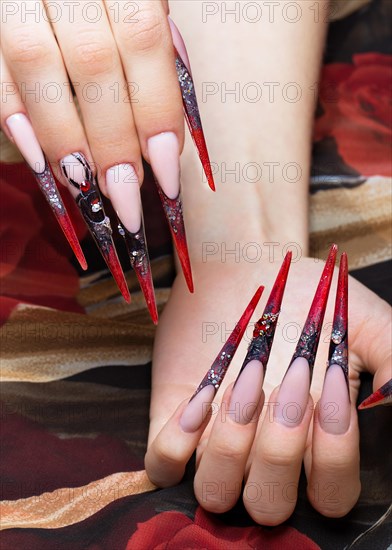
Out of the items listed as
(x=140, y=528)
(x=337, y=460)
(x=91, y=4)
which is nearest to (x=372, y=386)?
(x=337, y=460)

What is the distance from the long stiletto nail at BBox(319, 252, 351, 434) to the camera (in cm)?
47

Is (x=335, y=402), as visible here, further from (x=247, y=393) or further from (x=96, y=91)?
(x=96, y=91)

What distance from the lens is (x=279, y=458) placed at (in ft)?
1.55

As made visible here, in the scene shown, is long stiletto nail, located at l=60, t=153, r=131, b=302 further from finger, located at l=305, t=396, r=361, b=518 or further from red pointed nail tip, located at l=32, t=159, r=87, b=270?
finger, located at l=305, t=396, r=361, b=518

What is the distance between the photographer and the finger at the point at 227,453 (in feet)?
1.56

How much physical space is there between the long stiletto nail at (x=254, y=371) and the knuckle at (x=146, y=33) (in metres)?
0.15

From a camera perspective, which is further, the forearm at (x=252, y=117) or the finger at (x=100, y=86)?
the forearm at (x=252, y=117)

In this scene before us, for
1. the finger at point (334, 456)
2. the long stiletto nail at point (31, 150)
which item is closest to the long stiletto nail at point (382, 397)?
the finger at point (334, 456)

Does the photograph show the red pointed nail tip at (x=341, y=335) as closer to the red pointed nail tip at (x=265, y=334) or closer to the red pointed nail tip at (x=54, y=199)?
the red pointed nail tip at (x=265, y=334)

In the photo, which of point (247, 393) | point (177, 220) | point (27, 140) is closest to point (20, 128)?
point (27, 140)

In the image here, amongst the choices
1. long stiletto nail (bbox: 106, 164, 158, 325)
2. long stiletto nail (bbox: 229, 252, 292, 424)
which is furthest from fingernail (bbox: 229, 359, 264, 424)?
long stiletto nail (bbox: 106, 164, 158, 325)

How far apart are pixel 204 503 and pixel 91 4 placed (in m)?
0.31

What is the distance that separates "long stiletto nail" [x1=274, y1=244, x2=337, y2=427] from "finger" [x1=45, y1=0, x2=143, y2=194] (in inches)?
5.4

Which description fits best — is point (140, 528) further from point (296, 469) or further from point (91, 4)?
point (91, 4)
